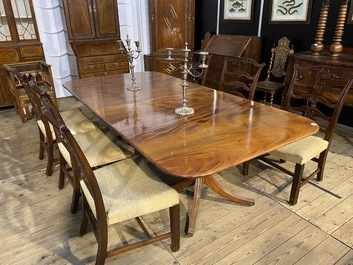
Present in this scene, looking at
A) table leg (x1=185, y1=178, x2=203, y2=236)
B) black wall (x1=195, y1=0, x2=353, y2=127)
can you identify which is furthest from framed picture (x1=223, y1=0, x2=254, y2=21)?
table leg (x1=185, y1=178, x2=203, y2=236)

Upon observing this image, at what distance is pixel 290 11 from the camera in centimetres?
336

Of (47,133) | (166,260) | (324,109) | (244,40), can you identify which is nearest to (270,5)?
(244,40)

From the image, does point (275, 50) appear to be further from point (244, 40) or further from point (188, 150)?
point (188, 150)

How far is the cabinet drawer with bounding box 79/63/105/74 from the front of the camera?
4.07 metres

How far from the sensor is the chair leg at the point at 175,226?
147 cm

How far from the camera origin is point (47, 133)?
6.77 ft

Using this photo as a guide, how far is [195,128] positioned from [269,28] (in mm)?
2803

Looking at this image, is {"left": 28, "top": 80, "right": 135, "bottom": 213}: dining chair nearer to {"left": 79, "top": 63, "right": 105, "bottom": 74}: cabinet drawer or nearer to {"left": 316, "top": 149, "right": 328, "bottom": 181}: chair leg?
{"left": 316, "top": 149, "right": 328, "bottom": 181}: chair leg

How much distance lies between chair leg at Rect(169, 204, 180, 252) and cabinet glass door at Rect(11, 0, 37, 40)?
3.67m

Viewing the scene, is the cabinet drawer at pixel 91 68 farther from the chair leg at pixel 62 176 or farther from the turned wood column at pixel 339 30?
the turned wood column at pixel 339 30

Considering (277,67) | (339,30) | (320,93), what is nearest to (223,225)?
(320,93)

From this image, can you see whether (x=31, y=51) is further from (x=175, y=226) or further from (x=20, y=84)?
(x=175, y=226)

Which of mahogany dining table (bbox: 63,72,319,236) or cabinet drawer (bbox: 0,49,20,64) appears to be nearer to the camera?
mahogany dining table (bbox: 63,72,319,236)

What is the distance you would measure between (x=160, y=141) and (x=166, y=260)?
0.70m
